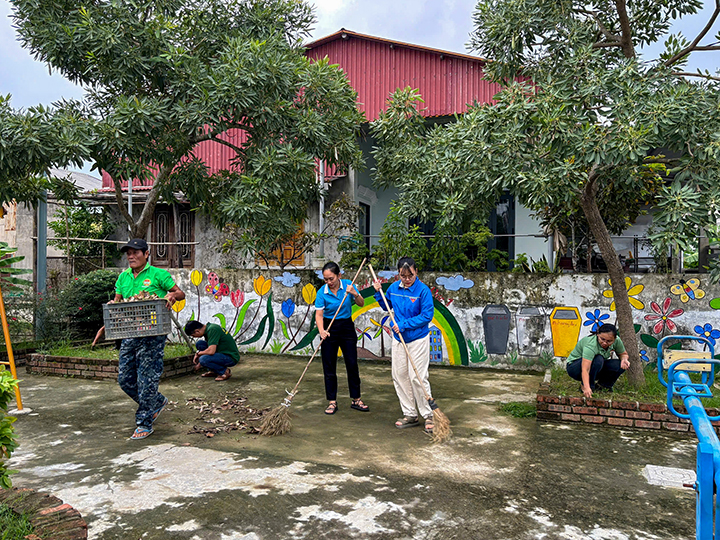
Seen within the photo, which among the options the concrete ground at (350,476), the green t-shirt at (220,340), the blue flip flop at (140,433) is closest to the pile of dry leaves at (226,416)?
the concrete ground at (350,476)

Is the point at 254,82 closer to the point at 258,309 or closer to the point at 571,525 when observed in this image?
the point at 258,309

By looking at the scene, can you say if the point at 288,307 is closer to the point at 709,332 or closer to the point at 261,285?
the point at 261,285

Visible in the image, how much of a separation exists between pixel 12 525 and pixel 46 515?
147 mm

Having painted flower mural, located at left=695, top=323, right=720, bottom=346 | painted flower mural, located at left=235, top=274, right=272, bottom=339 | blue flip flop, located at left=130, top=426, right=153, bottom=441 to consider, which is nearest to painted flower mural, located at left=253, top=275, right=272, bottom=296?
painted flower mural, located at left=235, top=274, right=272, bottom=339

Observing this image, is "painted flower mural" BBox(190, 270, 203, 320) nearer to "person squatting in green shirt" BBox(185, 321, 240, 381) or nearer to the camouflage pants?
"person squatting in green shirt" BBox(185, 321, 240, 381)

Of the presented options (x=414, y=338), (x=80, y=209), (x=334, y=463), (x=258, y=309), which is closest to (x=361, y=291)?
(x=258, y=309)

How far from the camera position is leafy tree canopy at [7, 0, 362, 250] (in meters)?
6.57

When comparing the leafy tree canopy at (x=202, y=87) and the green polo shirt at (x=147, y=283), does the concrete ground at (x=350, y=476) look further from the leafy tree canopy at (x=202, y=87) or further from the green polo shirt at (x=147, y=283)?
the leafy tree canopy at (x=202, y=87)

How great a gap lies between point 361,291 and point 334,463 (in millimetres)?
5011

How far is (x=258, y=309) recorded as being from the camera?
9.77 m

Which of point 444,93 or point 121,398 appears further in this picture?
point 444,93

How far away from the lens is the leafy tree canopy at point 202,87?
657cm

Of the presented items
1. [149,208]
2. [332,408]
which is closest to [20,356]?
[149,208]

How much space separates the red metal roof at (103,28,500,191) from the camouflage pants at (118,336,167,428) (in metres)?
7.83
